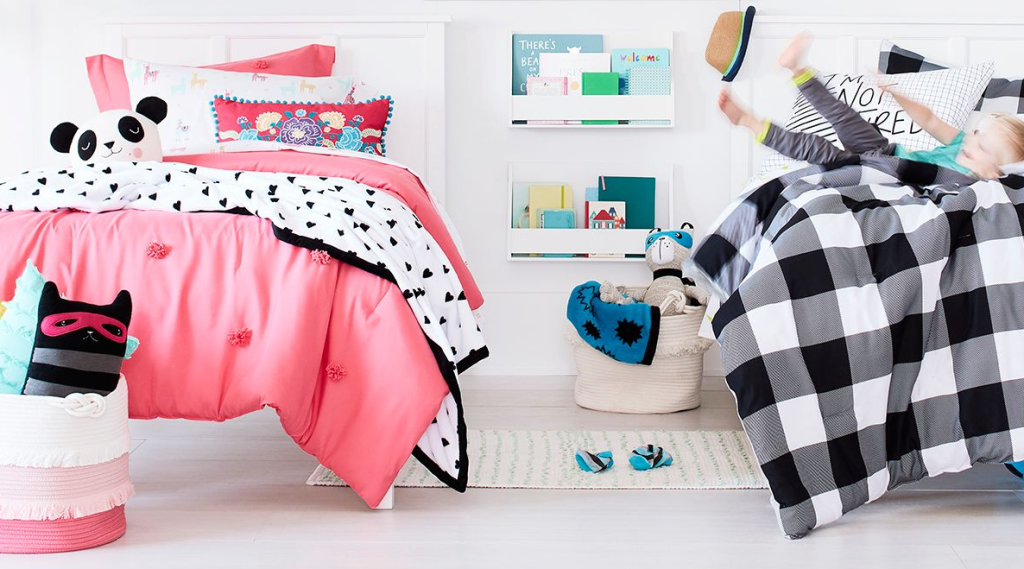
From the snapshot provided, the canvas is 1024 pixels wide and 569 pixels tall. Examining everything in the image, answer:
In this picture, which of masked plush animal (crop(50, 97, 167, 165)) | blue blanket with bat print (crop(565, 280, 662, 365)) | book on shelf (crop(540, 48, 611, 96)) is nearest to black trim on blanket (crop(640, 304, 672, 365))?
blue blanket with bat print (crop(565, 280, 662, 365))

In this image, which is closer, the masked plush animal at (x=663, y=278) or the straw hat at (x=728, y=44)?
the straw hat at (x=728, y=44)

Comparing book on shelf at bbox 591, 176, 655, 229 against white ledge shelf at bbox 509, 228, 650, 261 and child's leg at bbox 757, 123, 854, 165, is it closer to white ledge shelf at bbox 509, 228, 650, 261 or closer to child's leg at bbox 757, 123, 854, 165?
white ledge shelf at bbox 509, 228, 650, 261

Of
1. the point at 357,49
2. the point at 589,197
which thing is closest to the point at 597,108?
the point at 589,197

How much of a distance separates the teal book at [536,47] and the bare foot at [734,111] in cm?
116

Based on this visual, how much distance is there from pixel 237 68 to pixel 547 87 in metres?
1.06

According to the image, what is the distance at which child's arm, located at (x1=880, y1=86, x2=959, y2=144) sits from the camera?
8.14ft

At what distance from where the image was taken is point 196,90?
2.90 metres

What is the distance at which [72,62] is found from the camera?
331 cm

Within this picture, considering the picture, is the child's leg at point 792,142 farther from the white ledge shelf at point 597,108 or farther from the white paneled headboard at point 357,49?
the white paneled headboard at point 357,49

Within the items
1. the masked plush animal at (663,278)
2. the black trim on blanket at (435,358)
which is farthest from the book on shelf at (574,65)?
the black trim on blanket at (435,358)

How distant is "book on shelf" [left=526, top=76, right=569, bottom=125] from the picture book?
0.32 metres

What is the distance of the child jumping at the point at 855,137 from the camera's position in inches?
81.0

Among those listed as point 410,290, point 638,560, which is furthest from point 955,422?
point 410,290

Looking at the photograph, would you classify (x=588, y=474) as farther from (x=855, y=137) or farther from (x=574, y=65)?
(x=574, y=65)
